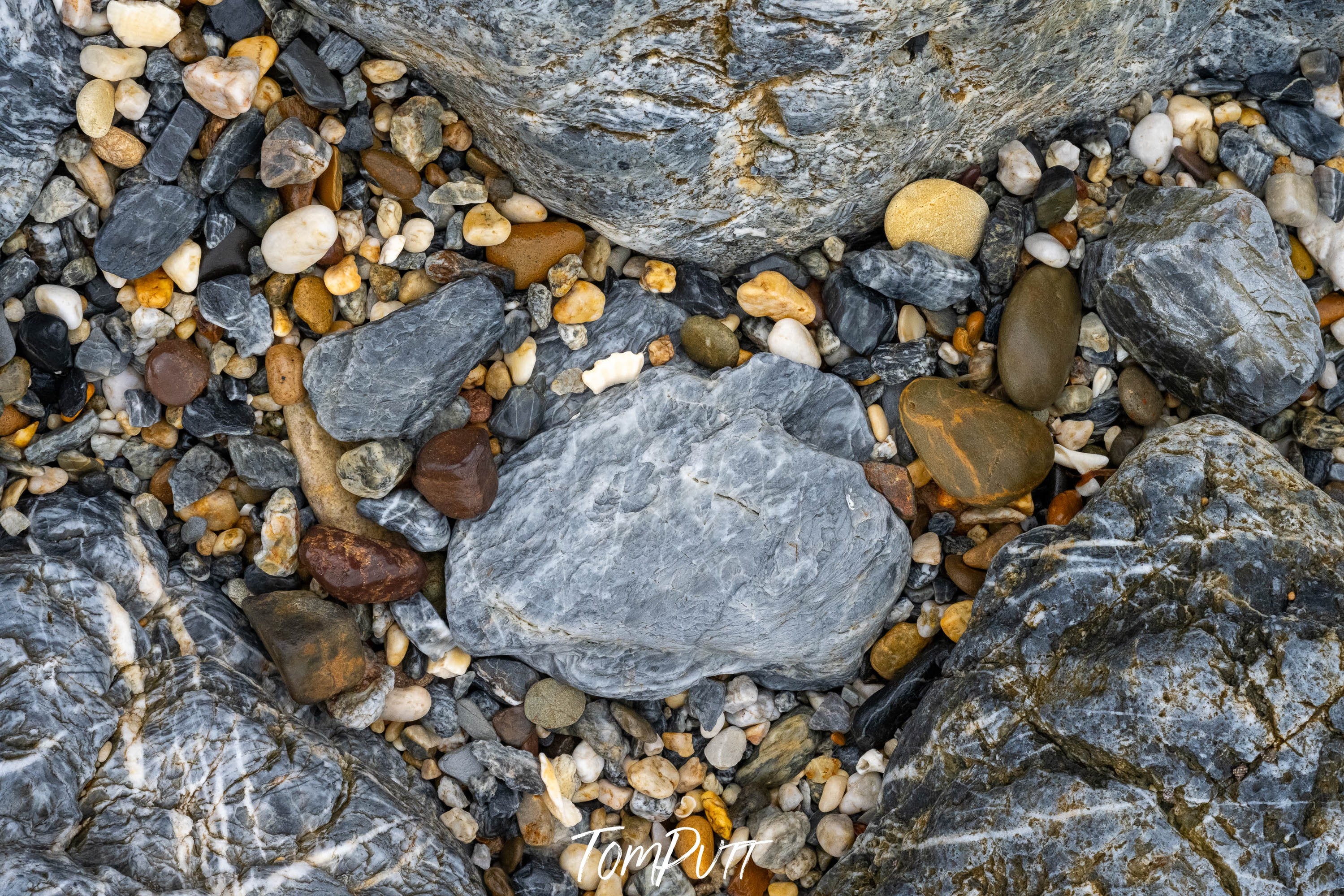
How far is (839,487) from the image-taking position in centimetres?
343

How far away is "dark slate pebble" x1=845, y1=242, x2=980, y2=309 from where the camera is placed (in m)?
3.47

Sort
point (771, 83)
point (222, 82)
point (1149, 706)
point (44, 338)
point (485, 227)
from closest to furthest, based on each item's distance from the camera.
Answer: point (1149, 706), point (771, 83), point (222, 82), point (44, 338), point (485, 227)

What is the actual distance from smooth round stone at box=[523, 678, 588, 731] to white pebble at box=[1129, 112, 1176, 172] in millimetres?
3042

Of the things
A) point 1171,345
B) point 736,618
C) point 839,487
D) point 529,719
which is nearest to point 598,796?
point 529,719

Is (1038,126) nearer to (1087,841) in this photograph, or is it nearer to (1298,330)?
(1298,330)

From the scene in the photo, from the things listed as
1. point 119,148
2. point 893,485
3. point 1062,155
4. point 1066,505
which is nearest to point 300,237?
point 119,148

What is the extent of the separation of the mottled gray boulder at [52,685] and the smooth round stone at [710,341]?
88.8 inches

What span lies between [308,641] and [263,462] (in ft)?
2.27

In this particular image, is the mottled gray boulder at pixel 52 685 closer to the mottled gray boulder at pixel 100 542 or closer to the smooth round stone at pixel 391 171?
the mottled gray boulder at pixel 100 542

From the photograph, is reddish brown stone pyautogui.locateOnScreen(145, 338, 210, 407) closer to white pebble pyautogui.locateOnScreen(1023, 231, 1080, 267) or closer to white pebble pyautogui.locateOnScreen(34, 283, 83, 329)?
white pebble pyautogui.locateOnScreen(34, 283, 83, 329)

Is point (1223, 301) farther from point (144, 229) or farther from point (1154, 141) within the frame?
point (144, 229)

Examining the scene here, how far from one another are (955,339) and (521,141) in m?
1.82

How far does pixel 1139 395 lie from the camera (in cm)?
356

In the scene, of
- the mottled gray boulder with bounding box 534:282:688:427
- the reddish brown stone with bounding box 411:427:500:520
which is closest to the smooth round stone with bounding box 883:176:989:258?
the mottled gray boulder with bounding box 534:282:688:427
